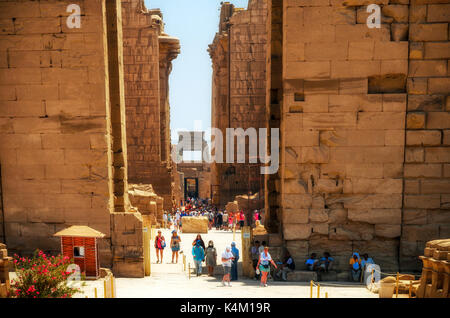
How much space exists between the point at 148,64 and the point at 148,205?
25.9ft

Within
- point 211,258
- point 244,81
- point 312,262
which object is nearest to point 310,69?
point 312,262

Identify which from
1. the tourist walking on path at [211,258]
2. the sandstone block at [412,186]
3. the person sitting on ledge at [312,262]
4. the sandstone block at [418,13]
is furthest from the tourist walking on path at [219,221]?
the sandstone block at [418,13]

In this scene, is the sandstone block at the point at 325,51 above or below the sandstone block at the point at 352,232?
above

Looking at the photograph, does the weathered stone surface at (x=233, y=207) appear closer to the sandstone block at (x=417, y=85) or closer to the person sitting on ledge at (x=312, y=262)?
Result: the person sitting on ledge at (x=312, y=262)

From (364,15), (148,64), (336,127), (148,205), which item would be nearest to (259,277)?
(336,127)

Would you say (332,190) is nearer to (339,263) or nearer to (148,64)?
(339,263)

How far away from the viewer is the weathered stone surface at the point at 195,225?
1317 centimetres

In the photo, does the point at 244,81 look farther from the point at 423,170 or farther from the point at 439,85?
the point at 423,170

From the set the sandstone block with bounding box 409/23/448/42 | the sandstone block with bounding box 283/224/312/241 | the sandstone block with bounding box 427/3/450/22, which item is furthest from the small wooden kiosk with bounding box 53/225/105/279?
the sandstone block with bounding box 427/3/450/22

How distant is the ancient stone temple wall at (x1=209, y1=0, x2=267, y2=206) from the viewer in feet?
63.1

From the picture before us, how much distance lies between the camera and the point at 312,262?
7.18m

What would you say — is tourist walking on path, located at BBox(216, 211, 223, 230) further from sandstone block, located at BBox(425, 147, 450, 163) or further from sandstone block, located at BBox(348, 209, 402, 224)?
sandstone block, located at BBox(425, 147, 450, 163)

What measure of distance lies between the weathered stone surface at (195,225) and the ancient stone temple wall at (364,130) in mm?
6189
